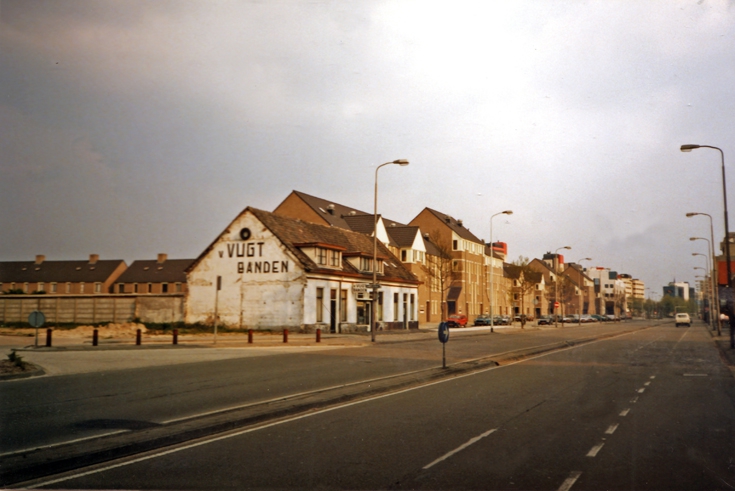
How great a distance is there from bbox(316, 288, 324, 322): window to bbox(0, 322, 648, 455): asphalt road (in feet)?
72.2

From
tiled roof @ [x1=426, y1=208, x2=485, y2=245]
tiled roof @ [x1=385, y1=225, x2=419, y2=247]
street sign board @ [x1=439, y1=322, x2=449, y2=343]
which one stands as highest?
tiled roof @ [x1=426, y1=208, x2=485, y2=245]

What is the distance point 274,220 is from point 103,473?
40.2 meters

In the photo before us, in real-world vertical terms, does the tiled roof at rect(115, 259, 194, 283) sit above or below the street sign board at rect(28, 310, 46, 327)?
above

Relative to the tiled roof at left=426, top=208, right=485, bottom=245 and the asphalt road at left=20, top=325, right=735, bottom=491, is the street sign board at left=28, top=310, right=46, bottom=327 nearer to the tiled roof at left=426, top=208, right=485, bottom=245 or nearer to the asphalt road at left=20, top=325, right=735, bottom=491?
the asphalt road at left=20, top=325, right=735, bottom=491

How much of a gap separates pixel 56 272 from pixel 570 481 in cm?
10524

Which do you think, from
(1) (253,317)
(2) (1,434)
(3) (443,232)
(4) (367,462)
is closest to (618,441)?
(4) (367,462)

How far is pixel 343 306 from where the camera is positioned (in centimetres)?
4719

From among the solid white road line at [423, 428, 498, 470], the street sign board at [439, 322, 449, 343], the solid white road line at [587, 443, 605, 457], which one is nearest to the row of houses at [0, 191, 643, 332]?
the street sign board at [439, 322, 449, 343]

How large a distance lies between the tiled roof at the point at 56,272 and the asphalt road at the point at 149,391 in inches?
3367

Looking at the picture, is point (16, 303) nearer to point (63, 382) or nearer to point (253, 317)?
point (253, 317)

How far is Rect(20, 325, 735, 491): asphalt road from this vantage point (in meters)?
6.67

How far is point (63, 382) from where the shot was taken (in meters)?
14.9

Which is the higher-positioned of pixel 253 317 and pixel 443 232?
pixel 443 232

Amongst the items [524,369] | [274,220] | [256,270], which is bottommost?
[524,369]
